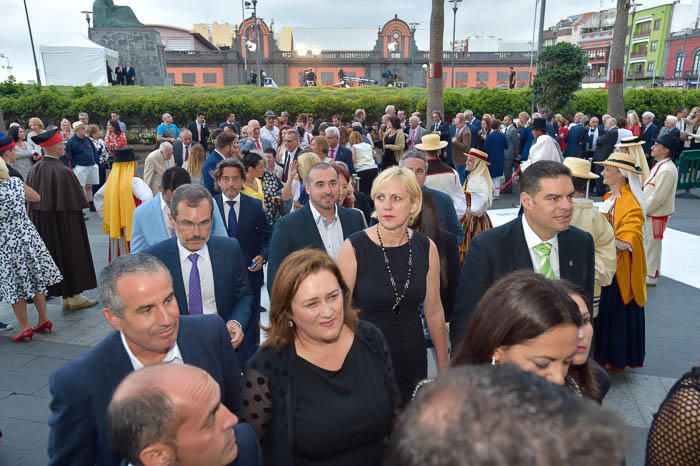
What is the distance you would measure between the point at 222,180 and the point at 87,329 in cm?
258

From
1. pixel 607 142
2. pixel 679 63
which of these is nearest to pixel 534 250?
pixel 607 142

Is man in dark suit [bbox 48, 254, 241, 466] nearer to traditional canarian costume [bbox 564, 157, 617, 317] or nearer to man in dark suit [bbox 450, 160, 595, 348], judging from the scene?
man in dark suit [bbox 450, 160, 595, 348]

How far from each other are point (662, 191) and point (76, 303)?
790 cm

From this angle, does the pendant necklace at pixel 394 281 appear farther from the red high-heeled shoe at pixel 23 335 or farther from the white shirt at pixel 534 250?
the red high-heeled shoe at pixel 23 335

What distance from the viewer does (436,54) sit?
45.9ft

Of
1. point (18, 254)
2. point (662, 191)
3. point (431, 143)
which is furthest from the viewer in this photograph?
point (662, 191)

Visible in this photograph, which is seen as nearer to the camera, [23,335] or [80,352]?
[80,352]

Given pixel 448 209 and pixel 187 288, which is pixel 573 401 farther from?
pixel 448 209

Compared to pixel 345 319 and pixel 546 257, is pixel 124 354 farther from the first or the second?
pixel 546 257

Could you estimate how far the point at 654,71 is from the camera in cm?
6769

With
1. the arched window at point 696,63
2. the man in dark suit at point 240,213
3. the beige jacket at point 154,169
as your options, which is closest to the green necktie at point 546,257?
the man in dark suit at point 240,213

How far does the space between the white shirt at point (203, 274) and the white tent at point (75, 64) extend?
2462cm

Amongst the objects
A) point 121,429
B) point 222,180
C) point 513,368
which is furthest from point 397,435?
point 222,180

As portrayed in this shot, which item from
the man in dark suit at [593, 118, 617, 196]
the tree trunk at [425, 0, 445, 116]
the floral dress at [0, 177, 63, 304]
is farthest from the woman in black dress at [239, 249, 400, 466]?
the tree trunk at [425, 0, 445, 116]
